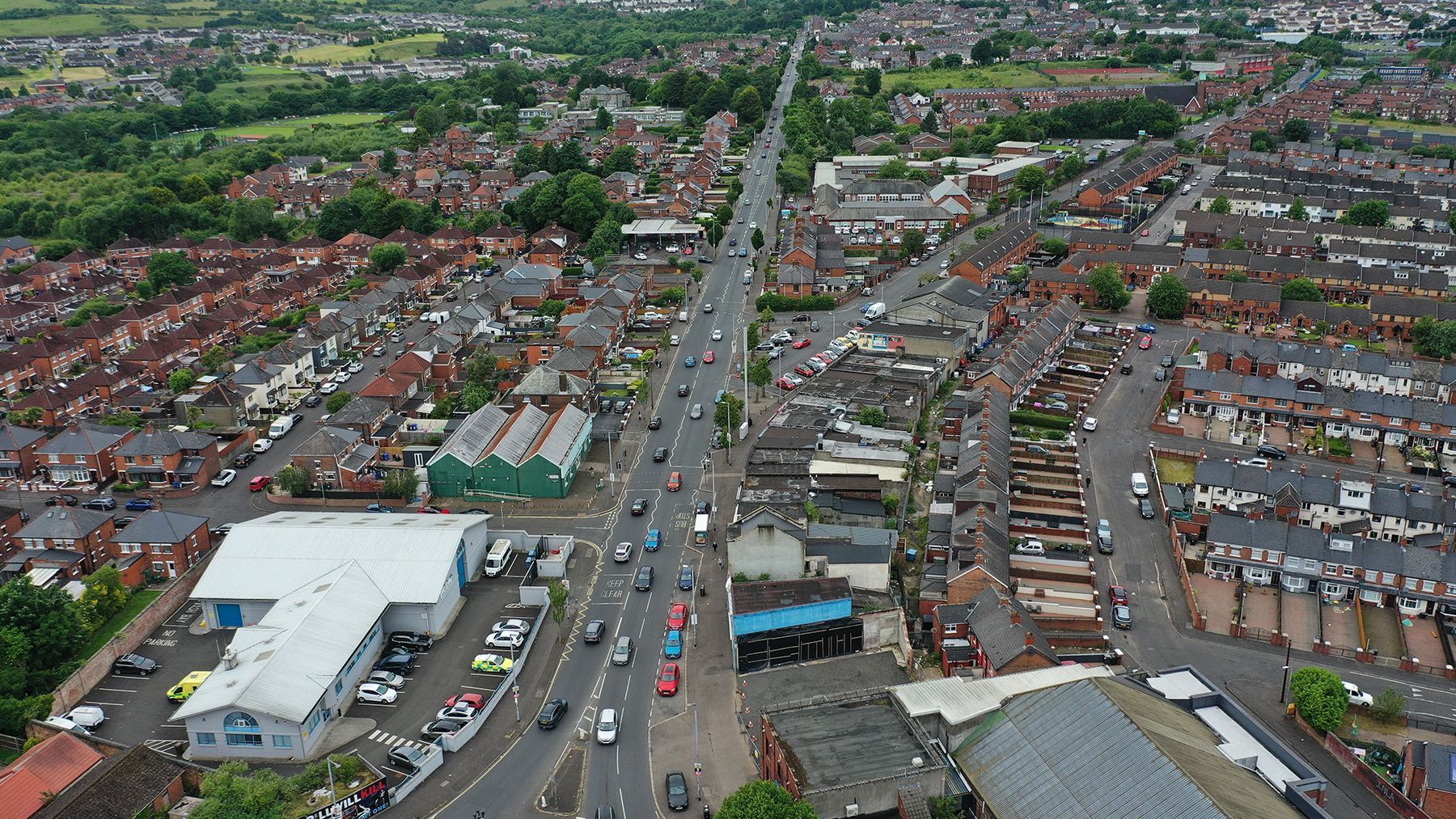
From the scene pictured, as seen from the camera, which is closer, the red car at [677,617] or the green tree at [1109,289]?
the red car at [677,617]

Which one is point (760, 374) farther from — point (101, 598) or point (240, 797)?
point (240, 797)

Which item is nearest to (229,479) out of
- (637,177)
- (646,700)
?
(646,700)

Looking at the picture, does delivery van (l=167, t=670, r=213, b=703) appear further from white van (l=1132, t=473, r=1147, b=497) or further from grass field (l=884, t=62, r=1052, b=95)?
grass field (l=884, t=62, r=1052, b=95)

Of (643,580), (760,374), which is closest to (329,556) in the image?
(643,580)

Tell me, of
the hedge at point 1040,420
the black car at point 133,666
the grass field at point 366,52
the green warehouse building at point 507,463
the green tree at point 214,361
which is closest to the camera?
the black car at point 133,666

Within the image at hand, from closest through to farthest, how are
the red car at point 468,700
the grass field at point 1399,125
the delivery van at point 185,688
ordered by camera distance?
the red car at point 468,700 → the delivery van at point 185,688 → the grass field at point 1399,125

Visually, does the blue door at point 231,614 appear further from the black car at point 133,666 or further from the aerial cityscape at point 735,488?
the black car at point 133,666

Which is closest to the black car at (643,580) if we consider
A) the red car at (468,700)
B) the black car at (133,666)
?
the red car at (468,700)
